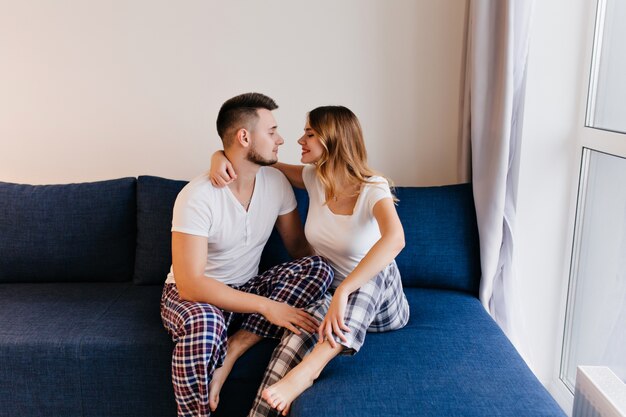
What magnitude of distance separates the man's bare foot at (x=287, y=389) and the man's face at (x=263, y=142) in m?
0.73

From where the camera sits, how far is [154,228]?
8.20 ft

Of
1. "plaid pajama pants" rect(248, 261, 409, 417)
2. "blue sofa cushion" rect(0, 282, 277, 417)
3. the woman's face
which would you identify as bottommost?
"blue sofa cushion" rect(0, 282, 277, 417)

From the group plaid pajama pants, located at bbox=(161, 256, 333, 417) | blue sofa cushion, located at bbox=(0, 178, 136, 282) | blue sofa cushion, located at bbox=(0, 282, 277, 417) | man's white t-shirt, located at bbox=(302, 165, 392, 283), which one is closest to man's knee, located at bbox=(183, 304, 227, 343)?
plaid pajama pants, located at bbox=(161, 256, 333, 417)

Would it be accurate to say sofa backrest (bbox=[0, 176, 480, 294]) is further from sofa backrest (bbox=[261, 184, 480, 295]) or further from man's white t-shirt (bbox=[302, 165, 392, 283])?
man's white t-shirt (bbox=[302, 165, 392, 283])

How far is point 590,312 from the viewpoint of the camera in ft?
7.62

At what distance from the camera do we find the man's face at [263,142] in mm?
2143

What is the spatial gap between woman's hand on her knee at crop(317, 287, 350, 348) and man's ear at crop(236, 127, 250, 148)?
0.62 metres

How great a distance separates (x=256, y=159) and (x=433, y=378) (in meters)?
0.92

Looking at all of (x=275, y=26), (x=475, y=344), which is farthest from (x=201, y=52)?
(x=475, y=344)

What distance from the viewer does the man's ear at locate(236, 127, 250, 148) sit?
213 centimetres

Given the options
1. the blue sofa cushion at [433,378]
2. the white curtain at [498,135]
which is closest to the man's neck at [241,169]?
the blue sofa cushion at [433,378]

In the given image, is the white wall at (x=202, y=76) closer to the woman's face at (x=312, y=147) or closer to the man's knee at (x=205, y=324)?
the woman's face at (x=312, y=147)

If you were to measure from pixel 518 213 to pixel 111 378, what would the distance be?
1572 millimetres

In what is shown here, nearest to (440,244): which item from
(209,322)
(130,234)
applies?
Result: (209,322)
